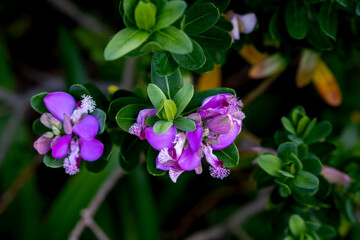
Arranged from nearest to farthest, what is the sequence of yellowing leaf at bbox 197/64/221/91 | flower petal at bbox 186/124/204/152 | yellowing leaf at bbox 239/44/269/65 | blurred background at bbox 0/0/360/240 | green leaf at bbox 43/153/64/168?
flower petal at bbox 186/124/204/152
green leaf at bbox 43/153/64/168
yellowing leaf at bbox 239/44/269/65
yellowing leaf at bbox 197/64/221/91
blurred background at bbox 0/0/360/240

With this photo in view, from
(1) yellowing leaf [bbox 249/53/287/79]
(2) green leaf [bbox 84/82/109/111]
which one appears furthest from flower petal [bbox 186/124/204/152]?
(1) yellowing leaf [bbox 249/53/287/79]

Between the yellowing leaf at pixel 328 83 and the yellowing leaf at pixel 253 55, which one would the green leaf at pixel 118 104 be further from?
the yellowing leaf at pixel 328 83

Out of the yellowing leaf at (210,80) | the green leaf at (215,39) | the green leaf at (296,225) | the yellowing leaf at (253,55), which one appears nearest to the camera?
the green leaf at (215,39)

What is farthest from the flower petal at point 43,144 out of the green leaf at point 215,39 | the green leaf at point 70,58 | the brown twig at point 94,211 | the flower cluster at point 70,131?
the green leaf at point 70,58

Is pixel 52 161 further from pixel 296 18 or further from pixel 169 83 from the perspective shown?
pixel 296 18

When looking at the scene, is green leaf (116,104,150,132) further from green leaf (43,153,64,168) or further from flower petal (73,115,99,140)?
green leaf (43,153,64,168)

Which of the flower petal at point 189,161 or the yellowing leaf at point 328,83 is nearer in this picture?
the flower petal at point 189,161

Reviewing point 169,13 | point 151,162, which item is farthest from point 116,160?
point 169,13
